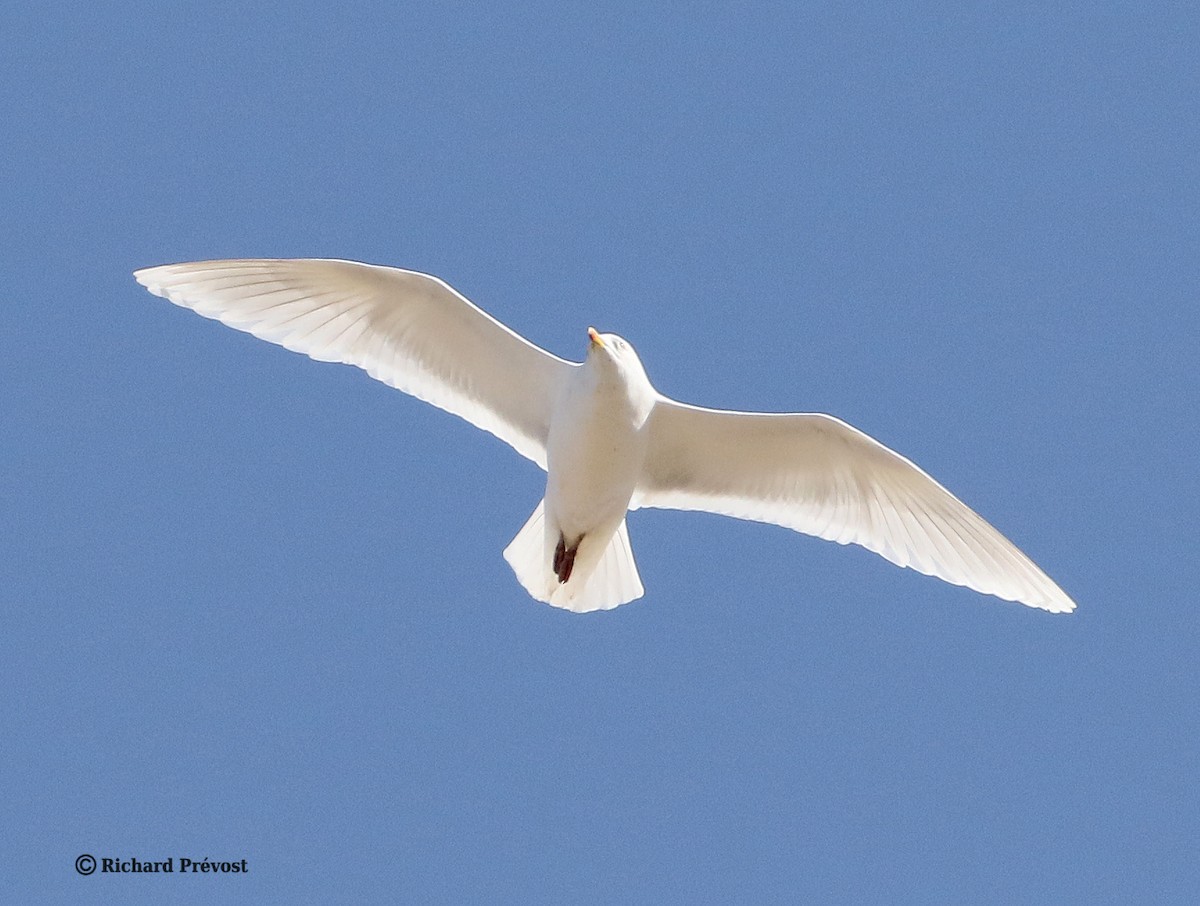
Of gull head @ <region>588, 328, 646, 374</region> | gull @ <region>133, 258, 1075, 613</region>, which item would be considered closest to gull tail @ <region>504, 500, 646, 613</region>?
gull @ <region>133, 258, 1075, 613</region>

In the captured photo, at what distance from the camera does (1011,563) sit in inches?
360

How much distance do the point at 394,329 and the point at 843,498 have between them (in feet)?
8.79

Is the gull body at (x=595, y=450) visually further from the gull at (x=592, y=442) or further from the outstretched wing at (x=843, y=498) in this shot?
the outstretched wing at (x=843, y=498)

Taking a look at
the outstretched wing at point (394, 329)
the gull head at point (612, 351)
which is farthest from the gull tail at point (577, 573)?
the gull head at point (612, 351)

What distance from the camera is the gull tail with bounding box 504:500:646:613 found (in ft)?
29.2

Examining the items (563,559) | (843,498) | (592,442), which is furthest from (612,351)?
(843,498)

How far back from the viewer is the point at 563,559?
345 inches

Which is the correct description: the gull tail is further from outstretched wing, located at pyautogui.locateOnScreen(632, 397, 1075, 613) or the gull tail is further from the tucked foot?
outstretched wing, located at pyautogui.locateOnScreen(632, 397, 1075, 613)

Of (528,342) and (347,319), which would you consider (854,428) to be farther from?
(347,319)

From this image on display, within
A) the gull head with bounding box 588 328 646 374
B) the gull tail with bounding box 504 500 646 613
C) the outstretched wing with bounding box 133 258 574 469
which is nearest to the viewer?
the gull head with bounding box 588 328 646 374

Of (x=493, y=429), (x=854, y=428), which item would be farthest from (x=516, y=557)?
(x=854, y=428)

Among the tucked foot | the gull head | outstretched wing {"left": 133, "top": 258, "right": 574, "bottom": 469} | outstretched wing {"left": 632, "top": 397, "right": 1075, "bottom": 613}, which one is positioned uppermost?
outstretched wing {"left": 133, "top": 258, "right": 574, "bottom": 469}

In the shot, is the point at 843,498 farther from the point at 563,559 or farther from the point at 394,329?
the point at 394,329

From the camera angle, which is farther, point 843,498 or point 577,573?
point 843,498
